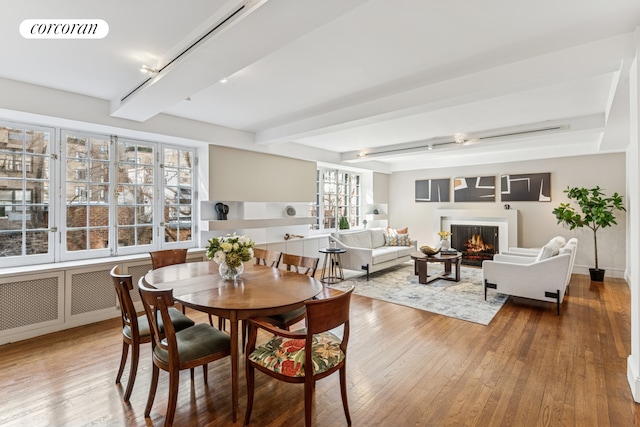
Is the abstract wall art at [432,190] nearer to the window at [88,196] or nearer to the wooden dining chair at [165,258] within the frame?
the window at [88,196]

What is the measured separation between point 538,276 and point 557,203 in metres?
3.30

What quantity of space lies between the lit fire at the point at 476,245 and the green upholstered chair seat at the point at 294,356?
611 cm

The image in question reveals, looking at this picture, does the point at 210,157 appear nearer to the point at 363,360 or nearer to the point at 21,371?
the point at 21,371

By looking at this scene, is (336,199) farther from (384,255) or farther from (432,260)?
(432,260)

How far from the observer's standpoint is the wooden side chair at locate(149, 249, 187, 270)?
11.3 feet

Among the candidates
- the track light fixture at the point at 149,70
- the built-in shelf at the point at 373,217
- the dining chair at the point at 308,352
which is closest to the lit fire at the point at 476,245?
the built-in shelf at the point at 373,217

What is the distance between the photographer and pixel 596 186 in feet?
19.8

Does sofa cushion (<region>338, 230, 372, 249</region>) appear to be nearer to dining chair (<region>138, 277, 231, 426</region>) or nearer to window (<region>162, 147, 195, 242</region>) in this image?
window (<region>162, 147, 195, 242</region>)

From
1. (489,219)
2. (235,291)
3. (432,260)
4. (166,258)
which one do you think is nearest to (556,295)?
(432,260)

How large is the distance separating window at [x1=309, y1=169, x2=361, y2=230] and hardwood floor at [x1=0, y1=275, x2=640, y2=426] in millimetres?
3930

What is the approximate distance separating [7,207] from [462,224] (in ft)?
25.7

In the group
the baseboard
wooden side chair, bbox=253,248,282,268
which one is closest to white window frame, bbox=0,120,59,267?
wooden side chair, bbox=253,248,282,268

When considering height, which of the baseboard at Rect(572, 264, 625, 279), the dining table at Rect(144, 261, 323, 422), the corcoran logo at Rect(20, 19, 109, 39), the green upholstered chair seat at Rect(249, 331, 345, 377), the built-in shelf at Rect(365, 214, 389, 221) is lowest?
the baseboard at Rect(572, 264, 625, 279)

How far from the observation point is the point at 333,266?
6055mm
